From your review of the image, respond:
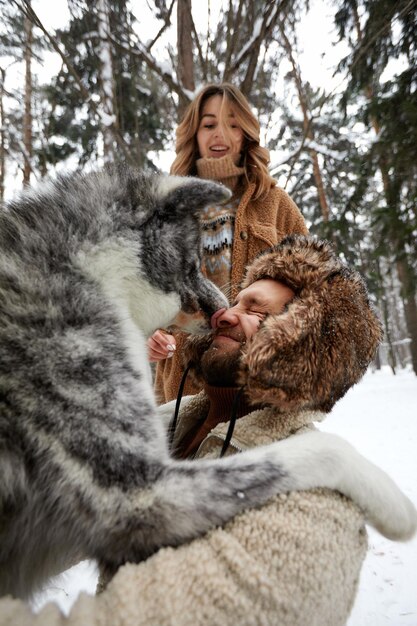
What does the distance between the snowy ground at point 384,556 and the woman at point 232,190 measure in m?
1.64

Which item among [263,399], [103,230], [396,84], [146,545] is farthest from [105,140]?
[146,545]

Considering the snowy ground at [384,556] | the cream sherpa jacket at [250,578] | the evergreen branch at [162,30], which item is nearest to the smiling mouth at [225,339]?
the cream sherpa jacket at [250,578]

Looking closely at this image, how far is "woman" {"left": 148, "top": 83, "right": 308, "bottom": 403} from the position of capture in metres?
2.46

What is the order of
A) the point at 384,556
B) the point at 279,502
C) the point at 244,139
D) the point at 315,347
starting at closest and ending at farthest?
1. the point at 279,502
2. the point at 315,347
3. the point at 244,139
4. the point at 384,556

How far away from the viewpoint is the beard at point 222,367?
166 centimetres

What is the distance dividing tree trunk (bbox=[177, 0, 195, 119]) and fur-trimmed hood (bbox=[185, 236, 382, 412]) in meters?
4.23

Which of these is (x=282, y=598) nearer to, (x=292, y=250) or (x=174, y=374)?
(x=292, y=250)

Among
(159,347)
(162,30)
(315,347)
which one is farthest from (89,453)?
(162,30)

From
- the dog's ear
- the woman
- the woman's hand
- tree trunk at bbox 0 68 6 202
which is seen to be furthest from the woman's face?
tree trunk at bbox 0 68 6 202

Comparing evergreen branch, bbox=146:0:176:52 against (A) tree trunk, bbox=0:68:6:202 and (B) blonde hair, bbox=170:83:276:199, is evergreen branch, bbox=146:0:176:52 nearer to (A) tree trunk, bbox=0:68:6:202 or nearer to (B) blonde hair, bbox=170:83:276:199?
(B) blonde hair, bbox=170:83:276:199

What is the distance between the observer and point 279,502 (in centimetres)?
112

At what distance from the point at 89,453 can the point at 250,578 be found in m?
0.52

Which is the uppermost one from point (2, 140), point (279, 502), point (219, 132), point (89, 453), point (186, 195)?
point (2, 140)

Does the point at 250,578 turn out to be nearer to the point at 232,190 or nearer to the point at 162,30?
the point at 232,190
